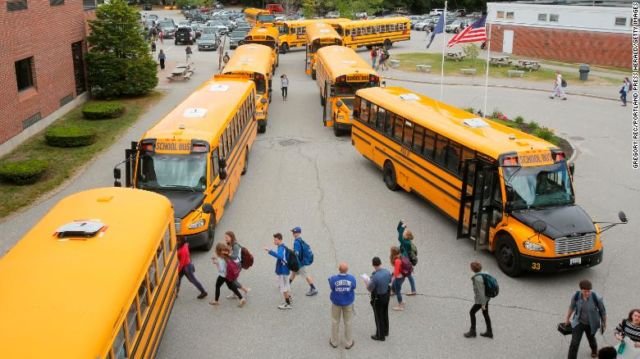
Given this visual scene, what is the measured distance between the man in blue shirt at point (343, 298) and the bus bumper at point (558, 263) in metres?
4.32

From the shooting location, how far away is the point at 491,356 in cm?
1063

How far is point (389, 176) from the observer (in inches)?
766

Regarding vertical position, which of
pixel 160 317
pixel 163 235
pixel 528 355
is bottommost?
pixel 528 355

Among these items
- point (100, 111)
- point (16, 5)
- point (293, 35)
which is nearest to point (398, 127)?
point (100, 111)

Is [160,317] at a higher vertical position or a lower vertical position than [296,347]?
higher

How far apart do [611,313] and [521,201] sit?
A: 2.80m

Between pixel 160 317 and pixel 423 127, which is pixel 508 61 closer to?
pixel 423 127

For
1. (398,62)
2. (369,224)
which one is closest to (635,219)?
(369,224)

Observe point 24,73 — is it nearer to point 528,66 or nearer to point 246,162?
point 246,162

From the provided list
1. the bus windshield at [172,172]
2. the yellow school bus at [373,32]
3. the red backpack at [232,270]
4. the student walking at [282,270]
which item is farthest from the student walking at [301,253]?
the yellow school bus at [373,32]

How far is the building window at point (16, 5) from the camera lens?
76.8ft

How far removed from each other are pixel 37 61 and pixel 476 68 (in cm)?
2838

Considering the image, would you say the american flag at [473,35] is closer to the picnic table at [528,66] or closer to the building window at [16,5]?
the building window at [16,5]

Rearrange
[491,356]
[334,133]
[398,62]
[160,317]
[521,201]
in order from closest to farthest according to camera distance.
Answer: [160,317] < [491,356] < [521,201] < [334,133] < [398,62]
